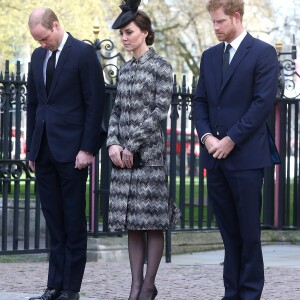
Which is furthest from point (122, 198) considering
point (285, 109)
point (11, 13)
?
point (11, 13)

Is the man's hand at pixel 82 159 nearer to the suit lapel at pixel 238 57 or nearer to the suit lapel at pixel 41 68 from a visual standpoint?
the suit lapel at pixel 41 68

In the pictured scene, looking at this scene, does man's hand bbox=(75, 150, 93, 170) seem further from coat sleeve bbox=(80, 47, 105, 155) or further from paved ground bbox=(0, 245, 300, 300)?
paved ground bbox=(0, 245, 300, 300)

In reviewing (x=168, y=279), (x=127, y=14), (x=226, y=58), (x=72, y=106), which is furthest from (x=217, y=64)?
(x=168, y=279)

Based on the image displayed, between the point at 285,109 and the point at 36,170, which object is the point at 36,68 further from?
the point at 285,109

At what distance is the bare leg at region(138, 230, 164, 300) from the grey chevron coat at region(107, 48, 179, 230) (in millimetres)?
123

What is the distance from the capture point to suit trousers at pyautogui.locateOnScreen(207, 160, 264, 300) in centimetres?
666

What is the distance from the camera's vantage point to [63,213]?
7.51 meters

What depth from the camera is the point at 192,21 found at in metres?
30.6

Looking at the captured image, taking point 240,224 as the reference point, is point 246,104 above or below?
above

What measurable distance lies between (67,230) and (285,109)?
19.6 feet

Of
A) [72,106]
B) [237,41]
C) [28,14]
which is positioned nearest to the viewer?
[237,41]

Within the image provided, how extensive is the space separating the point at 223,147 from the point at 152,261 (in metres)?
1.04

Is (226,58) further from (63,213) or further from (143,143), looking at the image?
(63,213)

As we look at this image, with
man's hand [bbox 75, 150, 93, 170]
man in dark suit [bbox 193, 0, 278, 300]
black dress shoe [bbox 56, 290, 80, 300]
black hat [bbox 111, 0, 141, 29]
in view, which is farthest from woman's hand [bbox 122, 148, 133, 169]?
black dress shoe [bbox 56, 290, 80, 300]
